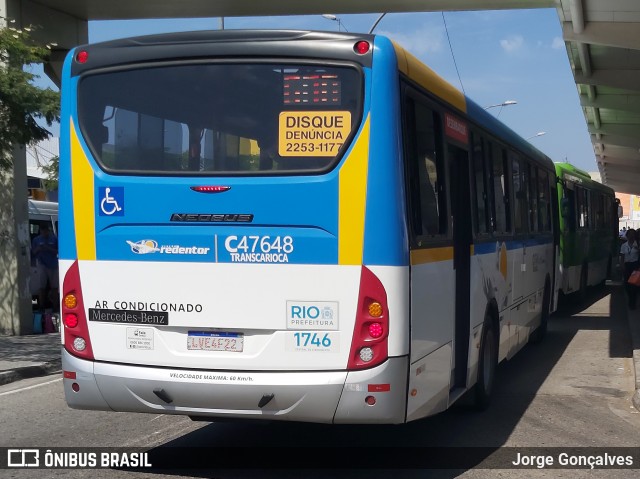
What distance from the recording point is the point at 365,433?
26.4ft

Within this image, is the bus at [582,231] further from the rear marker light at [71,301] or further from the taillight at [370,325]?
the rear marker light at [71,301]

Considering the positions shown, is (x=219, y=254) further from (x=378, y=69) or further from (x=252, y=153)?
(x=378, y=69)

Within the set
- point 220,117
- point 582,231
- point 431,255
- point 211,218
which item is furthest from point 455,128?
point 582,231

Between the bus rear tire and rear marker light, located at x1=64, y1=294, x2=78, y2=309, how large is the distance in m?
4.04

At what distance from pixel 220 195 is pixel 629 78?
65.3 ft

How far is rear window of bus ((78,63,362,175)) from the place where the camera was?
611cm

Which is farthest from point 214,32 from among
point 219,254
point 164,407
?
point 164,407

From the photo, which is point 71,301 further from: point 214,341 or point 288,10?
point 288,10

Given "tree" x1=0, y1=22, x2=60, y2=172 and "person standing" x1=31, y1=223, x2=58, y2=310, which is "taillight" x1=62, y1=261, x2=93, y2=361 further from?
"person standing" x1=31, y1=223, x2=58, y2=310

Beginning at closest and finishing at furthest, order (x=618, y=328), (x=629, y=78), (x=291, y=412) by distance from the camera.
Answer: (x=291, y=412) < (x=618, y=328) < (x=629, y=78)

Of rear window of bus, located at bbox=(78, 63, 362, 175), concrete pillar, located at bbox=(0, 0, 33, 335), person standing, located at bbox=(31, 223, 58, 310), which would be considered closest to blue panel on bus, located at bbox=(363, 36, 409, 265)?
rear window of bus, located at bbox=(78, 63, 362, 175)

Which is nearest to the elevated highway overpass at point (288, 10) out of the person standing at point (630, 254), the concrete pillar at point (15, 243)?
the concrete pillar at point (15, 243)

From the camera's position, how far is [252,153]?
6199 mm

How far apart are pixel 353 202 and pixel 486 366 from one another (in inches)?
153
